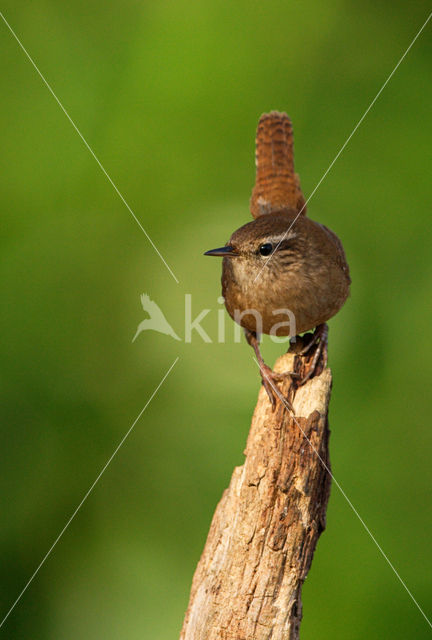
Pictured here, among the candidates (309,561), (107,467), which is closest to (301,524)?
(309,561)

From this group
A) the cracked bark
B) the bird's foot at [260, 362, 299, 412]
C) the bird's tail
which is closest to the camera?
the cracked bark

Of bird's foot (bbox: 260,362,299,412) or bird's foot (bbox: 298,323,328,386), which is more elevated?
bird's foot (bbox: 298,323,328,386)

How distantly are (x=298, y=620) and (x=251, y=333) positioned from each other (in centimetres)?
137

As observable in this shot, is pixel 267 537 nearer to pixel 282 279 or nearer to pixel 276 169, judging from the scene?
pixel 282 279

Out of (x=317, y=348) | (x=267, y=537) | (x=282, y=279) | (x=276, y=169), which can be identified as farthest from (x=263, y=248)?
(x=267, y=537)

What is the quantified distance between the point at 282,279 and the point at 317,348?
38cm

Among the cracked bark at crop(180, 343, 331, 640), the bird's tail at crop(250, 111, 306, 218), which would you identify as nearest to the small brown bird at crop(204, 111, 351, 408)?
the cracked bark at crop(180, 343, 331, 640)

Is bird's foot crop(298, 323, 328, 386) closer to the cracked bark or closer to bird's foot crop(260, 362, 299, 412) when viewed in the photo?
bird's foot crop(260, 362, 299, 412)

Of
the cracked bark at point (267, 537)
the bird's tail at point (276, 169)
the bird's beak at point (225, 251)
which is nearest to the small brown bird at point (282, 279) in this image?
the bird's beak at point (225, 251)

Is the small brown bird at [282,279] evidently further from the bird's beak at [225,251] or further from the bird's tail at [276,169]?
the bird's tail at [276,169]

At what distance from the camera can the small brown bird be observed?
3.13m

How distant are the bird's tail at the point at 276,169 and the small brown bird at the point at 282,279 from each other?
36 cm

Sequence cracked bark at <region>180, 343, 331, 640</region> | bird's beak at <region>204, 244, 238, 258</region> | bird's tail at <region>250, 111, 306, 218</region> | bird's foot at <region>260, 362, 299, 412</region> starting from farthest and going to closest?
bird's tail at <region>250, 111, 306, 218</region>, bird's beak at <region>204, 244, 238, 258</region>, bird's foot at <region>260, 362, 299, 412</region>, cracked bark at <region>180, 343, 331, 640</region>

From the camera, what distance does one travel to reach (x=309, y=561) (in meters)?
2.62
